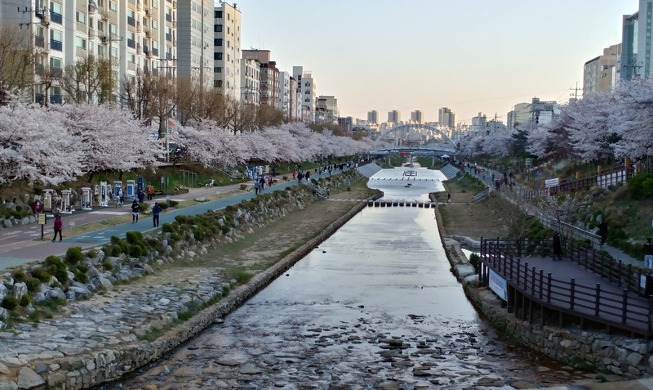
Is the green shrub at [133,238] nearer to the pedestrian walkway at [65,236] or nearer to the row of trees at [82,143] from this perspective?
the pedestrian walkway at [65,236]

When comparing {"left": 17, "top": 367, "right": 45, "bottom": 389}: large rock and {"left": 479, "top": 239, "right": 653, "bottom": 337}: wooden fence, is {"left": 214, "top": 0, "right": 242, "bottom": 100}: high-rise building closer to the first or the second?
{"left": 479, "top": 239, "right": 653, "bottom": 337}: wooden fence

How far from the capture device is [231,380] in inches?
715

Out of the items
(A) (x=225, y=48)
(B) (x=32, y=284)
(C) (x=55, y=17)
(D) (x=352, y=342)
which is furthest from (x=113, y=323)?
(A) (x=225, y=48)

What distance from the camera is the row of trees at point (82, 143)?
108ft

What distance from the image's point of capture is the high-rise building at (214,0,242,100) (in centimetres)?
10944

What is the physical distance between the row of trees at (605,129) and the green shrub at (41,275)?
2996 cm

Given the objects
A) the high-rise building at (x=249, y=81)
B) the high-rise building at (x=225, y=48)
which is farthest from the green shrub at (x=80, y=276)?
the high-rise building at (x=249, y=81)

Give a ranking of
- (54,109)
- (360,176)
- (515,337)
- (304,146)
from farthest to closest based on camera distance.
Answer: (360,176)
(304,146)
(54,109)
(515,337)

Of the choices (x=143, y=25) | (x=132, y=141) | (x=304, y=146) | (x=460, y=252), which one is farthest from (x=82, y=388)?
(x=304, y=146)

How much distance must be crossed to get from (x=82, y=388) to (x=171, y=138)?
4766 centimetres

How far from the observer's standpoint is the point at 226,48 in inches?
4380

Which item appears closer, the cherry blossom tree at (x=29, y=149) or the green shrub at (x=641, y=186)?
the cherry blossom tree at (x=29, y=149)

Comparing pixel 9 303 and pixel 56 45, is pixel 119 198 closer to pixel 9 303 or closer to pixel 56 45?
pixel 56 45

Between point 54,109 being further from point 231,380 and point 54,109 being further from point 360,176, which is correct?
point 360,176
